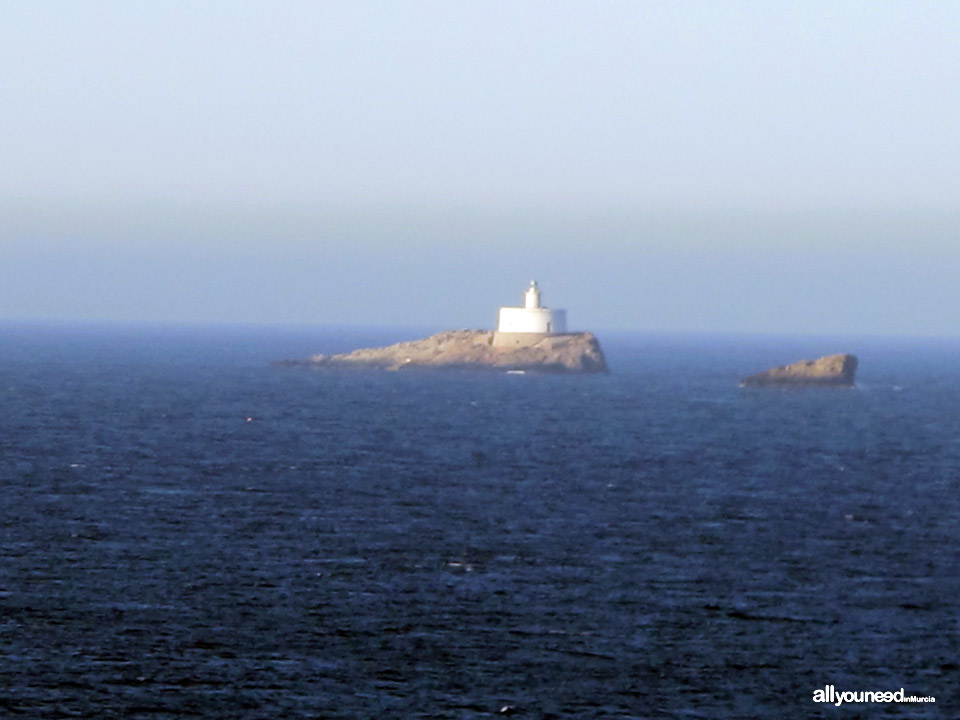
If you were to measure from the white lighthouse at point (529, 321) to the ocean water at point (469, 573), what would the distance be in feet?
272

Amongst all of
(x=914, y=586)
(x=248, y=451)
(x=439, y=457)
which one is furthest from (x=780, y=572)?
(x=248, y=451)

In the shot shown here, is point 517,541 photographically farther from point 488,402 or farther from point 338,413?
point 488,402

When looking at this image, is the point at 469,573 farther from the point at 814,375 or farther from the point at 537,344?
the point at 537,344

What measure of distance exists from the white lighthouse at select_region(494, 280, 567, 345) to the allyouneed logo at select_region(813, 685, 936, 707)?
14962 cm

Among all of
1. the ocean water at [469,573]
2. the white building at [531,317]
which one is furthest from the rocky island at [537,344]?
the ocean water at [469,573]

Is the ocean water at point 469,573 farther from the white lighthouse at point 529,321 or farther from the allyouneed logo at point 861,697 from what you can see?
the white lighthouse at point 529,321

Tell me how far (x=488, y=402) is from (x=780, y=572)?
88.0m

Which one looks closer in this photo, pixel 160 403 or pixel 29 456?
pixel 29 456

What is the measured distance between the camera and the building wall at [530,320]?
7279 inches

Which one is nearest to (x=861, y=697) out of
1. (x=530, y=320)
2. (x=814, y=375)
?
(x=814, y=375)

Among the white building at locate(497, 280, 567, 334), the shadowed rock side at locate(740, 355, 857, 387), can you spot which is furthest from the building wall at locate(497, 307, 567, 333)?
the shadowed rock side at locate(740, 355, 857, 387)

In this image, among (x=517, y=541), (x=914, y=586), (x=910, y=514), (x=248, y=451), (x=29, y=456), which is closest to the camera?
(x=914, y=586)

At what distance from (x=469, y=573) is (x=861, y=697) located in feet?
53.9

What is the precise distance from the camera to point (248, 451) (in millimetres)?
87812
